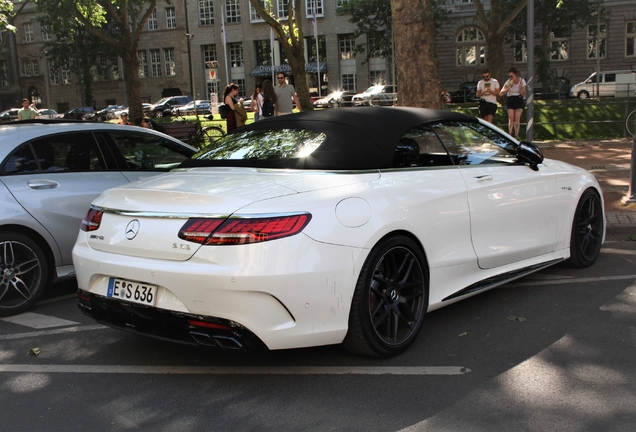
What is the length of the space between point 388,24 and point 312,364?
49747 mm

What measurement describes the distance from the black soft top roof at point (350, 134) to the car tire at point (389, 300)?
→ 0.59 m

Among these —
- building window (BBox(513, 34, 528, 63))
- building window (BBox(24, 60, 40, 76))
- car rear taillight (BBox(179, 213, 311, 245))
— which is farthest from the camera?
building window (BBox(24, 60, 40, 76))

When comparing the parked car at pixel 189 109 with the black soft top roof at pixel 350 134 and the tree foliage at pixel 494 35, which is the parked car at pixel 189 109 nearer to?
the tree foliage at pixel 494 35

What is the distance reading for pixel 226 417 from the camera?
11.3 ft

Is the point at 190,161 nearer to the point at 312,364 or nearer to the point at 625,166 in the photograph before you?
the point at 312,364

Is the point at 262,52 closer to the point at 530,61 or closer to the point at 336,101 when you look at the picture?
the point at 336,101

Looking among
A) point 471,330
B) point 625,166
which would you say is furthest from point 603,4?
point 471,330

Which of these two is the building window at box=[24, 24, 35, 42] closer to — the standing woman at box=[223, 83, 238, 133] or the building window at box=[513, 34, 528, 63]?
the building window at box=[513, 34, 528, 63]

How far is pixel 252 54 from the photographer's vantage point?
2589 inches

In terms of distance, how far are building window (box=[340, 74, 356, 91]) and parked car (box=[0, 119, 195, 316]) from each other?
187ft

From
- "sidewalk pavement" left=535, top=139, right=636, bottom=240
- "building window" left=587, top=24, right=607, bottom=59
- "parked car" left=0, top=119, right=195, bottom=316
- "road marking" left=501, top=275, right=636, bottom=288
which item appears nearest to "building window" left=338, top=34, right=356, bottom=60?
"building window" left=587, top=24, right=607, bottom=59

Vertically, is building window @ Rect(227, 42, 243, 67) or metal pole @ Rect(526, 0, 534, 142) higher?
building window @ Rect(227, 42, 243, 67)

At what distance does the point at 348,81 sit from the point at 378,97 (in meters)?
20.3

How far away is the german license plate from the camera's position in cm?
376
